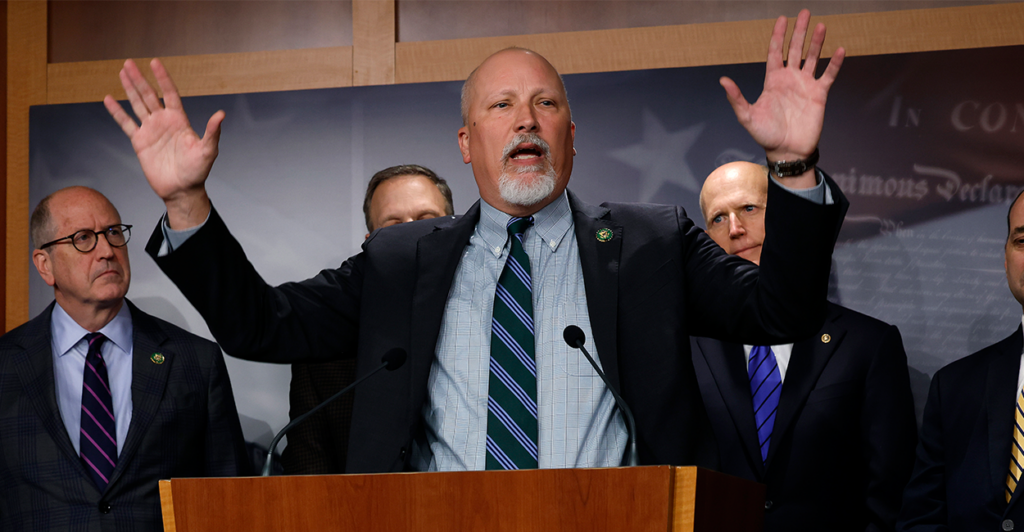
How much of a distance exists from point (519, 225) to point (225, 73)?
240cm

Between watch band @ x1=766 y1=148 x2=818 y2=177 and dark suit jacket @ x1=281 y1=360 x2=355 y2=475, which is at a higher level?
watch band @ x1=766 y1=148 x2=818 y2=177

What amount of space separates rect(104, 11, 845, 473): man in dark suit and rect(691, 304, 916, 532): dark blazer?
34.7 inches


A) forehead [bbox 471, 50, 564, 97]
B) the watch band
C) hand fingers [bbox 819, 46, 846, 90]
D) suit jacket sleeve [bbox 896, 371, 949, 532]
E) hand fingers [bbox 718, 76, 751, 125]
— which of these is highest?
forehead [bbox 471, 50, 564, 97]

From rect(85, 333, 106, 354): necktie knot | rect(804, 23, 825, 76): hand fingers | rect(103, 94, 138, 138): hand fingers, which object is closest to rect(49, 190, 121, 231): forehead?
rect(85, 333, 106, 354): necktie knot

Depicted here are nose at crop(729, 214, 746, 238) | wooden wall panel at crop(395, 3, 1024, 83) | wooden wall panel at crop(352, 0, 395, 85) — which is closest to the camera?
nose at crop(729, 214, 746, 238)

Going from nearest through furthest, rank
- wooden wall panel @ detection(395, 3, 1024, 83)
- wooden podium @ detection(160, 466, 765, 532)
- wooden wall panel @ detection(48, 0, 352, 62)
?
wooden podium @ detection(160, 466, 765, 532)
wooden wall panel @ detection(395, 3, 1024, 83)
wooden wall panel @ detection(48, 0, 352, 62)

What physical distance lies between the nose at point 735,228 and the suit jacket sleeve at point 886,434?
0.57 meters

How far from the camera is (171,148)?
1.59m

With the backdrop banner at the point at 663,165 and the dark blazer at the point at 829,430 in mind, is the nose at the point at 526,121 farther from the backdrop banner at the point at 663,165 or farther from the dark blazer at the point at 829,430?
the backdrop banner at the point at 663,165

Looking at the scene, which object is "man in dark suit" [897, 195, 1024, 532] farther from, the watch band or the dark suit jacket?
the dark suit jacket

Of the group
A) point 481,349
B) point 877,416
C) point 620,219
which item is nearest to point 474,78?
point 620,219

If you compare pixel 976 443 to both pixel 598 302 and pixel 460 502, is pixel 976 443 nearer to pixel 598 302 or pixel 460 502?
pixel 598 302

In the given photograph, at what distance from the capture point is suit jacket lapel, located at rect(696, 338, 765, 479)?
2.62 meters

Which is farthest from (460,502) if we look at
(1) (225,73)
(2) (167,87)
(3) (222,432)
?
(1) (225,73)
